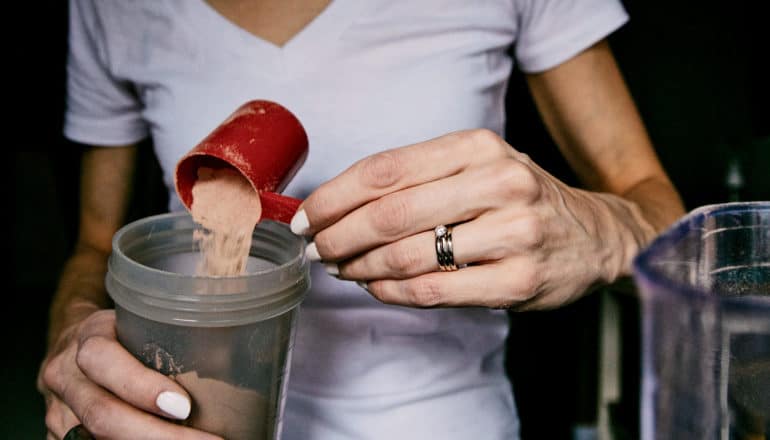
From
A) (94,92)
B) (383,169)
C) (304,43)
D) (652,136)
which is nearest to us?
(383,169)

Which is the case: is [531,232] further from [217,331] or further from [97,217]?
[97,217]

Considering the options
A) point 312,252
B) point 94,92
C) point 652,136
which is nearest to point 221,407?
point 312,252

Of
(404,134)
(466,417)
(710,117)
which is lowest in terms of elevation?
(466,417)

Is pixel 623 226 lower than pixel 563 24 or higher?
lower

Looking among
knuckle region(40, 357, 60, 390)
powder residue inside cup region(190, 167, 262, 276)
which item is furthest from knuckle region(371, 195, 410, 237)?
knuckle region(40, 357, 60, 390)

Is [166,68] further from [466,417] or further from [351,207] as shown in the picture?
[466,417]

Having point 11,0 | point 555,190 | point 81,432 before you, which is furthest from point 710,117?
point 11,0
